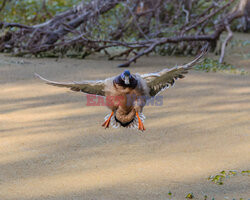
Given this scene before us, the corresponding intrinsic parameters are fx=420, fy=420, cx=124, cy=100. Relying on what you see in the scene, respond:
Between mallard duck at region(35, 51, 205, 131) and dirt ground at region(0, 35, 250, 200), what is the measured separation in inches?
22.0

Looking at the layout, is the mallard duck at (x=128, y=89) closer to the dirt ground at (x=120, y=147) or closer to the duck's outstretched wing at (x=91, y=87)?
the duck's outstretched wing at (x=91, y=87)

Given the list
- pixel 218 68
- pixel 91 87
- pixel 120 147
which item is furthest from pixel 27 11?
pixel 91 87

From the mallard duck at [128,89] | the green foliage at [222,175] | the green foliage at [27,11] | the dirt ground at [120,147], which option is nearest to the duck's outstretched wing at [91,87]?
the mallard duck at [128,89]

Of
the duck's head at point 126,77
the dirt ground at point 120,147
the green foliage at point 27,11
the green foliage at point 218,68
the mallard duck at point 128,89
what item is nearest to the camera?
the duck's head at point 126,77

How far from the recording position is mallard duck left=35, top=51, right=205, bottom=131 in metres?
2.54

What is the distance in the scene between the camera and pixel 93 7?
28.9 ft

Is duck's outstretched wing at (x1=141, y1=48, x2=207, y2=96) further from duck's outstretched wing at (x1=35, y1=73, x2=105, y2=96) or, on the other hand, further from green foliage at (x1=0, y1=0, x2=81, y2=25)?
green foliage at (x1=0, y1=0, x2=81, y2=25)

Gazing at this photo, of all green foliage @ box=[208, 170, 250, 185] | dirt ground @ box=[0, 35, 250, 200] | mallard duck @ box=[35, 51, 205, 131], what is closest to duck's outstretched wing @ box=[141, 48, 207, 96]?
mallard duck @ box=[35, 51, 205, 131]

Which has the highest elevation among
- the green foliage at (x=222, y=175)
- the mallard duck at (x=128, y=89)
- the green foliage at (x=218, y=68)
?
the mallard duck at (x=128, y=89)

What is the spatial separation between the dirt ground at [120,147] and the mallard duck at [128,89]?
56 centimetres

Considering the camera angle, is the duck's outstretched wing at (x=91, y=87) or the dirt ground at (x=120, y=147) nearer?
the duck's outstretched wing at (x=91, y=87)

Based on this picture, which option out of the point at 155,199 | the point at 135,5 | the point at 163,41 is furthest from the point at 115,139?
the point at 135,5

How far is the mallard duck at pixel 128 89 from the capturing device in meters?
2.54

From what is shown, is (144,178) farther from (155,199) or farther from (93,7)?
(93,7)
